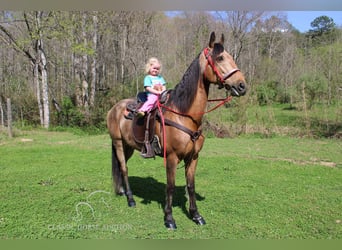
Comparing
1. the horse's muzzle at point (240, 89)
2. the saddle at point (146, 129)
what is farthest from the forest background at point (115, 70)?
the horse's muzzle at point (240, 89)

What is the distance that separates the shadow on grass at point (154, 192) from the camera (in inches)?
204

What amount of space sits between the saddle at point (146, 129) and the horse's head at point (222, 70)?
90 cm

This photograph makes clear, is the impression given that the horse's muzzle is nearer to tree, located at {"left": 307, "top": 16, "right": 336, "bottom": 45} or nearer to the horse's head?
the horse's head

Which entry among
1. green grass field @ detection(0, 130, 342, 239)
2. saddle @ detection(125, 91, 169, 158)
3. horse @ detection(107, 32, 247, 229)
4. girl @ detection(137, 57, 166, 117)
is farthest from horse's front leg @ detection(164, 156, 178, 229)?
girl @ detection(137, 57, 166, 117)

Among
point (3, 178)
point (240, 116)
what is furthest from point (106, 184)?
point (240, 116)

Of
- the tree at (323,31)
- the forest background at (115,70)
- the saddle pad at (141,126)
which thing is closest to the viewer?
the saddle pad at (141,126)

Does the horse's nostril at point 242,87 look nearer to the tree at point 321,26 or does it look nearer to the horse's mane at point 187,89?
the horse's mane at point 187,89

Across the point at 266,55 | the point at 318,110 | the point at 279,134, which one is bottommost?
the point at 279,134

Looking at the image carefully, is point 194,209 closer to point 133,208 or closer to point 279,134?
point 133,208

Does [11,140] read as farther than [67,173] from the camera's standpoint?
Yes

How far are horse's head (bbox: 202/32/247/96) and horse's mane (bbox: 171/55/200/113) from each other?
16cm

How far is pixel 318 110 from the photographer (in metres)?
13.2

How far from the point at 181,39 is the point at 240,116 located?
40.1ft

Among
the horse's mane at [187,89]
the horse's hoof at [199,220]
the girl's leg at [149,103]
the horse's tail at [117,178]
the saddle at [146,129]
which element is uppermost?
the horse's mane at [187,89]
